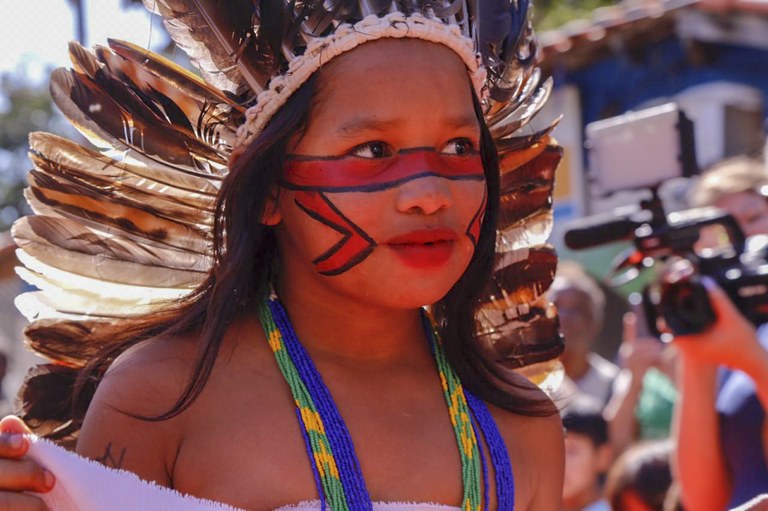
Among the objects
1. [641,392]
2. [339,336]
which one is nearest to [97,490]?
[339,336]

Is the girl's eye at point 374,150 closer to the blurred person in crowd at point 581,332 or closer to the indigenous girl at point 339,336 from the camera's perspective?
the indigenous girl at point 339,336

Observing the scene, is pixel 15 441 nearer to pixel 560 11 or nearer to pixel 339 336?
pixel 339 336

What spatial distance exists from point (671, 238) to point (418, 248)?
1362 millimetres

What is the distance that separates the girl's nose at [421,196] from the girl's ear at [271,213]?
269mm

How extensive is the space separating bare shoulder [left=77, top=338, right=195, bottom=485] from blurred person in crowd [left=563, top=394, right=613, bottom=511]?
254 centimetres

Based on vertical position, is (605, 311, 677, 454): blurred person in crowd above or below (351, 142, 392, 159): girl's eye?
below

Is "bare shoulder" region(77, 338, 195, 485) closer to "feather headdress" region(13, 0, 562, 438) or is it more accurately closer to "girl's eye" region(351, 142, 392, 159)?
"feather headdress" region(13, 0, 562, 438)

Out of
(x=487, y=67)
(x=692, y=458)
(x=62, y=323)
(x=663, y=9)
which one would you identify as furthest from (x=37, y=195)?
(x=663, y=9)

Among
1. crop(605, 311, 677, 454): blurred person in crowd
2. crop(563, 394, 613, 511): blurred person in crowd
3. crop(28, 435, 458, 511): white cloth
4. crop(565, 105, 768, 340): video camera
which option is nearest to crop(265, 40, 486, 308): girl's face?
crop(28, 435, 458, 511): white cloth

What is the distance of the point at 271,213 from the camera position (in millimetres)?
2072

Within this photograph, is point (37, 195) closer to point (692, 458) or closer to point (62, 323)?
point (62, 323)

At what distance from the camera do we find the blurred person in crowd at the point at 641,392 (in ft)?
14.3

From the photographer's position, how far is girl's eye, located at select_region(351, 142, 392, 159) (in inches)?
76.9

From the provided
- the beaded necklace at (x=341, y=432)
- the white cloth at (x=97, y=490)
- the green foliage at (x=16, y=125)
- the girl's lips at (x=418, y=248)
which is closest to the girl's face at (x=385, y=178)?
the girl's lips at (x=418, y=248)
